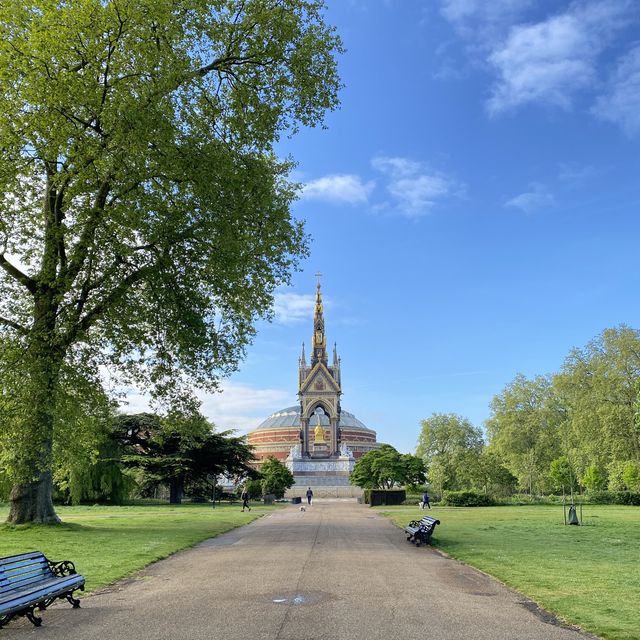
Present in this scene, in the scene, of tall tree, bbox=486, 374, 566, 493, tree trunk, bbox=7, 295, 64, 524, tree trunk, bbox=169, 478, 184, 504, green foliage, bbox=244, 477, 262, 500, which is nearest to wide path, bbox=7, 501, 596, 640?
tree trunk, bbox=7, 295, 64, 524

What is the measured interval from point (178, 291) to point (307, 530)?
10.3 meters

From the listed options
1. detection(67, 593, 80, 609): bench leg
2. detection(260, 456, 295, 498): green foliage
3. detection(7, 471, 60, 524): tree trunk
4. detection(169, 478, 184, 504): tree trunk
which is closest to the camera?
detection(67, 593, 80, 609): bench leg

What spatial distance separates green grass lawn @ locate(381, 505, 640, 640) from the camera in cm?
825

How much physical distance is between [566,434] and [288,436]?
7789cm

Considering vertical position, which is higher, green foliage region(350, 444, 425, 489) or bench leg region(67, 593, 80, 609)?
green foliage region(350, 444, 425, 489)

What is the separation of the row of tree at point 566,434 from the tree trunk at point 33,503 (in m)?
23.7

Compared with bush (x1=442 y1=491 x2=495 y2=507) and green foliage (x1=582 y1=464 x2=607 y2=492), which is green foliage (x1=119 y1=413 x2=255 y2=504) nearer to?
bush (x1=442 y1=491 x2=495 y2=507)

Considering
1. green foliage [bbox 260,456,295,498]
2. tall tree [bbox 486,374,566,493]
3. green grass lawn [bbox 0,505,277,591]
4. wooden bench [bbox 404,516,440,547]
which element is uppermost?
tall tree [bbox 486,374,566,493]

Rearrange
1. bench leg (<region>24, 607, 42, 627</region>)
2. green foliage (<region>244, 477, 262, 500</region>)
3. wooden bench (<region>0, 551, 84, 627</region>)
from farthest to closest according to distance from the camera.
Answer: green foliage (<region>244, 477, 262, 500</region>) → bench leg (<region>24, 607, 42, 627</region>) → wooden bench (<region>0, 551, 84, 627</region>)

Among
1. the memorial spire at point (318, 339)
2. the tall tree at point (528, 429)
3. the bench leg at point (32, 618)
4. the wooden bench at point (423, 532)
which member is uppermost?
the memorial spire at point (318, 339)

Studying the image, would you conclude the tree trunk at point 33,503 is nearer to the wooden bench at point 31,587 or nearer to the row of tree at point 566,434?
the wooden bench at point 31,587

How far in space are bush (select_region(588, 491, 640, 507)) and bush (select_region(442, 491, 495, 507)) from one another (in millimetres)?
11945

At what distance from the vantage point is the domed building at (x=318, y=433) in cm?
8438

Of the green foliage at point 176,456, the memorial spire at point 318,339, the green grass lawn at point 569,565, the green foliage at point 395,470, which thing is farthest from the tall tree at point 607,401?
the memorial spire at point 318,339
